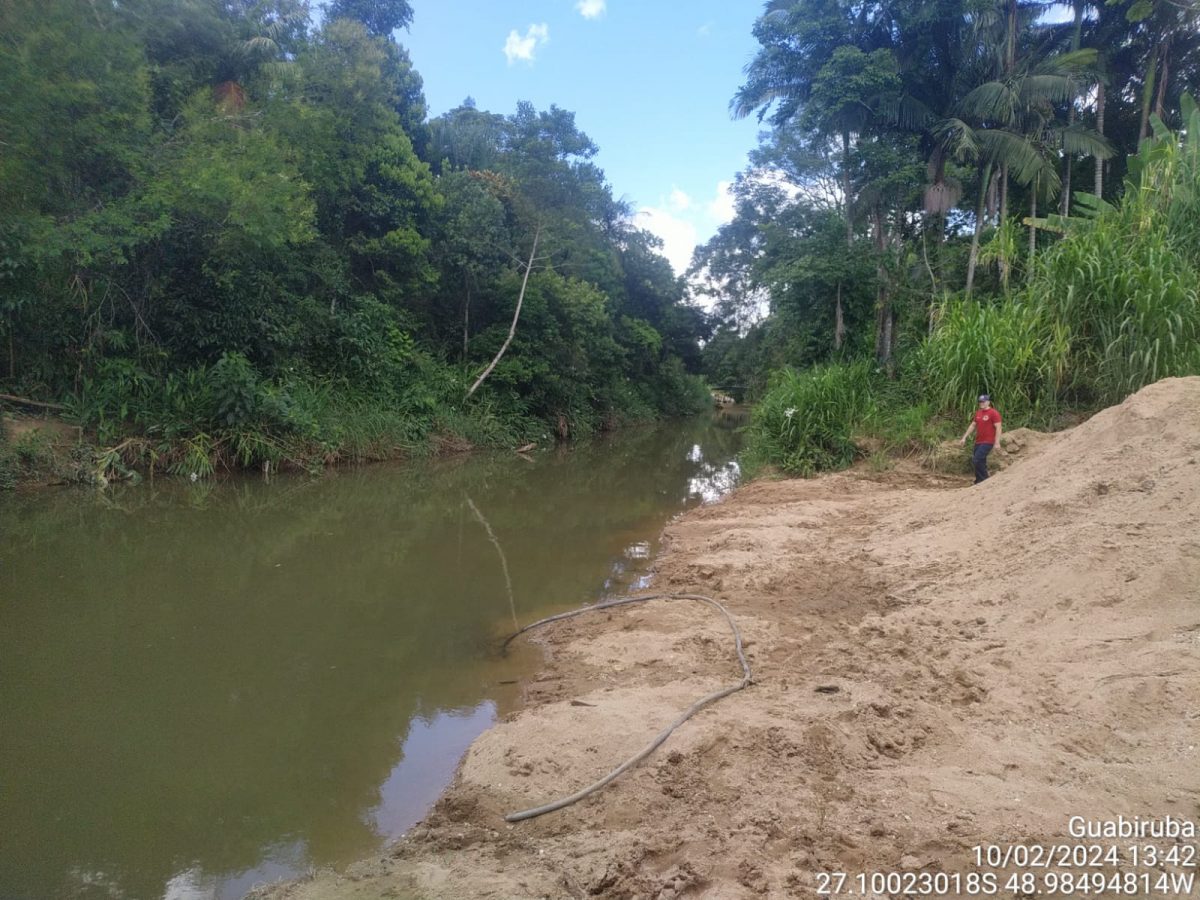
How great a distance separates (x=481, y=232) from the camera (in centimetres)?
2075

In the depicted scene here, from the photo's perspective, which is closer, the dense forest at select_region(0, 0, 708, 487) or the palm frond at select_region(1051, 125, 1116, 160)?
the dense forest at select_region(0, 0, 708, 487)

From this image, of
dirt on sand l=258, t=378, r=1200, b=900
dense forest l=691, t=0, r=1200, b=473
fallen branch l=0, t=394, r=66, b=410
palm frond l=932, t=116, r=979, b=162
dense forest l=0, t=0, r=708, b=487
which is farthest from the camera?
palm frond l=932, t=116, r=979, b=162

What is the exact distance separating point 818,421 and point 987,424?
10.3ft

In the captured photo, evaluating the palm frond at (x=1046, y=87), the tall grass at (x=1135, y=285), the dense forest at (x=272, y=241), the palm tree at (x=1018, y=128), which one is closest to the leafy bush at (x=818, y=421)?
the tall grass at (x=1135, y=285)

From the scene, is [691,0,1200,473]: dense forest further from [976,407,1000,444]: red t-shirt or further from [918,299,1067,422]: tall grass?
[976,407,1000,444]: red t-shirt

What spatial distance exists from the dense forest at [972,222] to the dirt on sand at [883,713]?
384cm

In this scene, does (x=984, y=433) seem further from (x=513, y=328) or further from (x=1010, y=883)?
(x=513, y=328)

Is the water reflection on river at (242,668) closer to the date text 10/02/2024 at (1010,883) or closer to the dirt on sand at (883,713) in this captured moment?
the dirt on sand at (883,713)

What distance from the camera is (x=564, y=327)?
76.2 feet

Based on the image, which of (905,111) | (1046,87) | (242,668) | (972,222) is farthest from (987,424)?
(972,222)

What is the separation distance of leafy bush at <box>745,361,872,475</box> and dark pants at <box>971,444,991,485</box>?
8.44 feet

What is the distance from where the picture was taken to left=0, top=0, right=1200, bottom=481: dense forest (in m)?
10.4

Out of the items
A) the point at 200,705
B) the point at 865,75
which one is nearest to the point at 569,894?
the point at 200,705

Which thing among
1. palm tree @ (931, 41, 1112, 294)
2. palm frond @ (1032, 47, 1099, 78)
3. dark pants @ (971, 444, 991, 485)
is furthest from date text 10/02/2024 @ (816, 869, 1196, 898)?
palm frond @ (1032, 47, 1099, 78)
